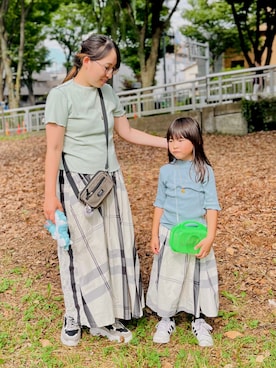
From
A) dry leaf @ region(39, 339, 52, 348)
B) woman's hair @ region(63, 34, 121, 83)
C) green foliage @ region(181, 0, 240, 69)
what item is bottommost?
dry leaf @ region(39, 339, 52, 348)

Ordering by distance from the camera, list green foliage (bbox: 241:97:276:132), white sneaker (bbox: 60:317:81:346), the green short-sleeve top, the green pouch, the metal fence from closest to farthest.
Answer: the green short-sleeve top < the green pouch < white sneaker (bbox: 60:317:81:346) < green foliage (bbox: 241:97:276:132) < the metal fence

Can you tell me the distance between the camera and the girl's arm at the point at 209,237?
8.72ft

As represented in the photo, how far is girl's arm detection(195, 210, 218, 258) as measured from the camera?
2658 millimetres

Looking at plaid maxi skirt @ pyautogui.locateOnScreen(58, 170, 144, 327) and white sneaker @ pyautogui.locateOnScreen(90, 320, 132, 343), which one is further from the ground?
plaid maxi skirt @ pyautogui.locateOnScreen(58, 170, 144, 327)

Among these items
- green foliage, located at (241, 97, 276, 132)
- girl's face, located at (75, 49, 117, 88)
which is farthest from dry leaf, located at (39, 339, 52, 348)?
green foliage, located at (241, 97, 276, 132)

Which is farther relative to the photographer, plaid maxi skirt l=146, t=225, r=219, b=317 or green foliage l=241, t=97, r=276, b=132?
green foliage l=241, t=97, r=276, b=132

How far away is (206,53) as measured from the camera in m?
30.8

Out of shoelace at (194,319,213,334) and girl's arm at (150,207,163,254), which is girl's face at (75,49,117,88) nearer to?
girl's arm at (150,207,163,254)

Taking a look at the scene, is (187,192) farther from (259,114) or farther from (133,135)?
(259,114)

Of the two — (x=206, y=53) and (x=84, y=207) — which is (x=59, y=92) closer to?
(x=84, y=207)

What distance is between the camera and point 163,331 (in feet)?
9.88

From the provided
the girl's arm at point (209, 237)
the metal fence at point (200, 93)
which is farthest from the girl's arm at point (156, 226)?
the metal fence at point (200, 93)

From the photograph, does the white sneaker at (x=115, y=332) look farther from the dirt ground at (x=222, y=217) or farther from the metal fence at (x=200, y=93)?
the metal fence at (x=200, y=93)

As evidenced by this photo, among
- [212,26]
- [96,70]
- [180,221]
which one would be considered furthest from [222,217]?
[212,26]
